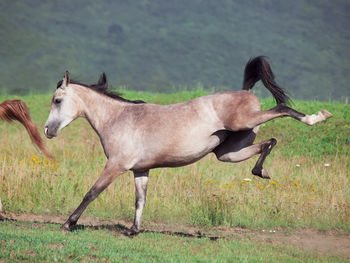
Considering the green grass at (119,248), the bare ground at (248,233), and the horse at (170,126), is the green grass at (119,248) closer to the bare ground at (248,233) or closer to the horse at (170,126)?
the bare ground at (248,233)

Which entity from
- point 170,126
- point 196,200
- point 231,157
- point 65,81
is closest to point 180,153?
point 170,126

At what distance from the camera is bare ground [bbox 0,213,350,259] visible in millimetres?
7414

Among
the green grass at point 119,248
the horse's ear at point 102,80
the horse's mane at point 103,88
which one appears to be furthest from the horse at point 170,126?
the green grass at point 119,248

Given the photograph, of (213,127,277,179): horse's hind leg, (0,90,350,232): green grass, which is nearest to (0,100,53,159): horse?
(0,90,350,232): green grass

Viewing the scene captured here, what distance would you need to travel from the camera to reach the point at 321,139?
15.4 m

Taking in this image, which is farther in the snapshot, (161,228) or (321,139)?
(321,139)

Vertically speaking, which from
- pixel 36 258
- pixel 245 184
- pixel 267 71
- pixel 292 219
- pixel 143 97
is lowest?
pixel 36 258

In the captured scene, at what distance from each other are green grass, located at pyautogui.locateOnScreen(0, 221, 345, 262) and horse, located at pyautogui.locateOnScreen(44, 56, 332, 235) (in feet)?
1.75

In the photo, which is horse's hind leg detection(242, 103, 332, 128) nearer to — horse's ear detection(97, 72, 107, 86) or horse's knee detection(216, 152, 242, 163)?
horse's knee detection(216, 152, 242, 163)

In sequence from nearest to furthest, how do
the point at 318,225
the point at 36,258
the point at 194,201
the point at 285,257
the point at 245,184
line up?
the point at 36,258, the point at 285,257, the point at 318,225, the point at 194,201, the point at 245,184

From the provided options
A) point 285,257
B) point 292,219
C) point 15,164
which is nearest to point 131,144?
point 285,257

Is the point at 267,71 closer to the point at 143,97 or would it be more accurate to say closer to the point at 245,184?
the point at 245,184

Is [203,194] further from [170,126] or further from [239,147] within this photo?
[170,126]

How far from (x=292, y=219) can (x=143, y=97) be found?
1396cm
